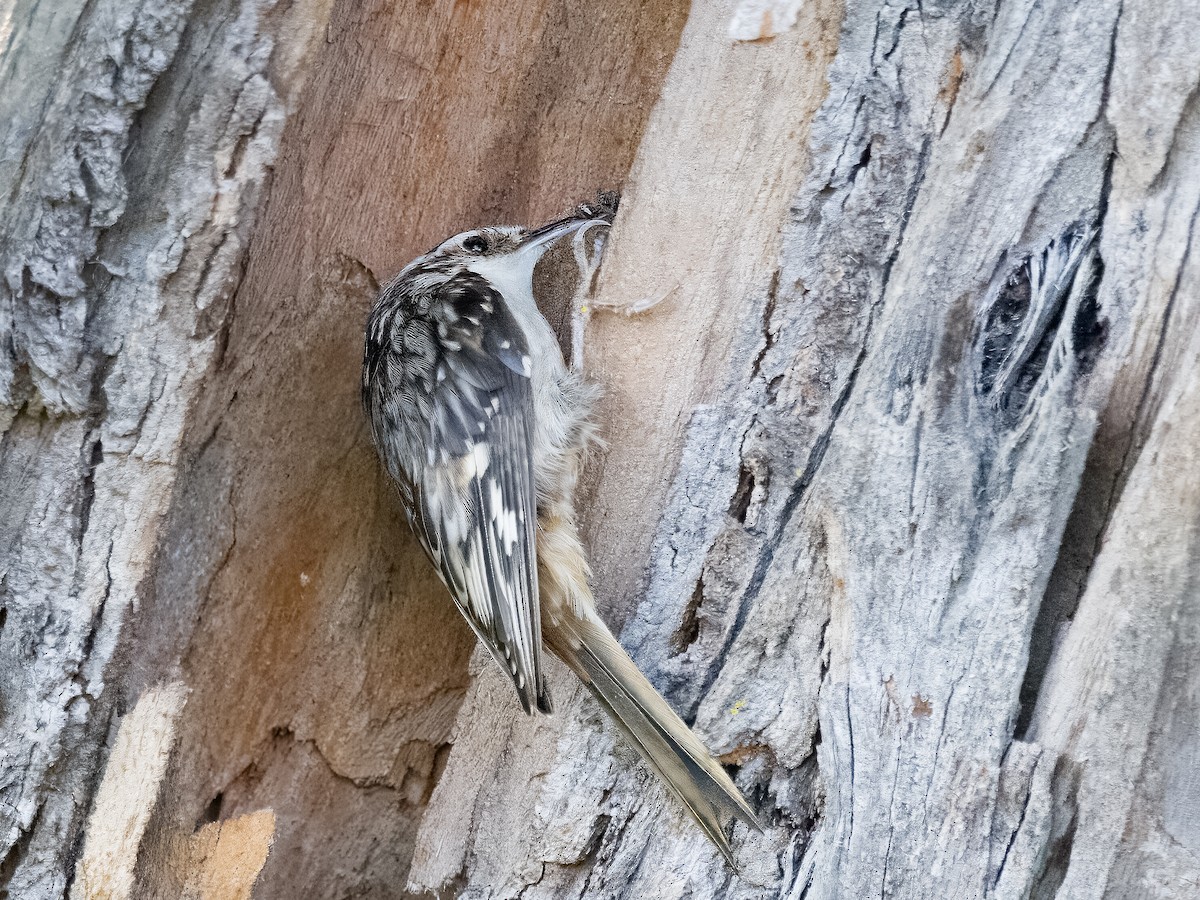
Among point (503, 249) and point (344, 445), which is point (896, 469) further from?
point (344, 445)

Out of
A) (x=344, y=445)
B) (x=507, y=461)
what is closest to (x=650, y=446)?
(x=507, y=461)

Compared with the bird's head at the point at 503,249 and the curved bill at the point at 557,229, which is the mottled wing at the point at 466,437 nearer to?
the bird's head at the point at 503,249

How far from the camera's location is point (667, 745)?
194 centimetres

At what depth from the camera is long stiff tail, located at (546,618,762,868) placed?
193cm

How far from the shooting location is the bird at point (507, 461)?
1.97m

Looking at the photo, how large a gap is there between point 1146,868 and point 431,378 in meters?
1.82

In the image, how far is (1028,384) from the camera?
1829 millimetres

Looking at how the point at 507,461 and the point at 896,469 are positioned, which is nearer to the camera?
the point at 896,469

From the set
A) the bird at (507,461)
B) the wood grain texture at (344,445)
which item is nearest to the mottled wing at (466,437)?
the bird at (507,461)

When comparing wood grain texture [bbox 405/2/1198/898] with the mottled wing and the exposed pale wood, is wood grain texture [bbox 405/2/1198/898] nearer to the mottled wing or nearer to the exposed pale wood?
the mottled wing

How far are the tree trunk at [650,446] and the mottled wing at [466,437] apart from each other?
0.13 metres

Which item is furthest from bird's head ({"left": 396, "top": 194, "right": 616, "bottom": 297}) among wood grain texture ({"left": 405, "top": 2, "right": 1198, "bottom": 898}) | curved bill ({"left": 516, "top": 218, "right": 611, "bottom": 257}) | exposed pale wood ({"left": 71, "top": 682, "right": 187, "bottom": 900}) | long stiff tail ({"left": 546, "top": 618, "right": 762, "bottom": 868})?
exposed pale wood ({"left": 71, "top": 682, "right": 187, "bottom": 900})

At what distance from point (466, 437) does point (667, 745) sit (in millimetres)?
868

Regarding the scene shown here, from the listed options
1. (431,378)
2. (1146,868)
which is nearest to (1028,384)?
(1146,868)
